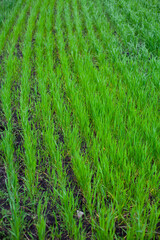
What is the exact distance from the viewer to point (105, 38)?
4113 millimetres

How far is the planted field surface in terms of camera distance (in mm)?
1335

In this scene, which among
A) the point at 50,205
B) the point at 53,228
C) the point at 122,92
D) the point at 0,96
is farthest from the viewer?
the point at 0,96

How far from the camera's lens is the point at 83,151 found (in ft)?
6.43

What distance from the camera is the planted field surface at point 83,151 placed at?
1.33 m

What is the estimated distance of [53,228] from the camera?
1.28m

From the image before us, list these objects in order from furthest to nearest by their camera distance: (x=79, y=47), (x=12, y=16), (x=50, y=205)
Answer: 1. (x=12, y=16)
2. (x=79, y=47)
3. (x=50, y=205)

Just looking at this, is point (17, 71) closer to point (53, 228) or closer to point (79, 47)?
point (79, 47)

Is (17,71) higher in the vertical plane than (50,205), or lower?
higher

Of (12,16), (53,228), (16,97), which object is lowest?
(53,228)

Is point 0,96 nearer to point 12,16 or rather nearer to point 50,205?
point 50,205

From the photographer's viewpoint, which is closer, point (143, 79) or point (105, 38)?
point (143, 79)

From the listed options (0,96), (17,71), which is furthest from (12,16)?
(0,96)

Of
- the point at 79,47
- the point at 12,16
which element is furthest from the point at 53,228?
the point at 12,16

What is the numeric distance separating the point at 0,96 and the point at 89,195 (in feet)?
5.87
